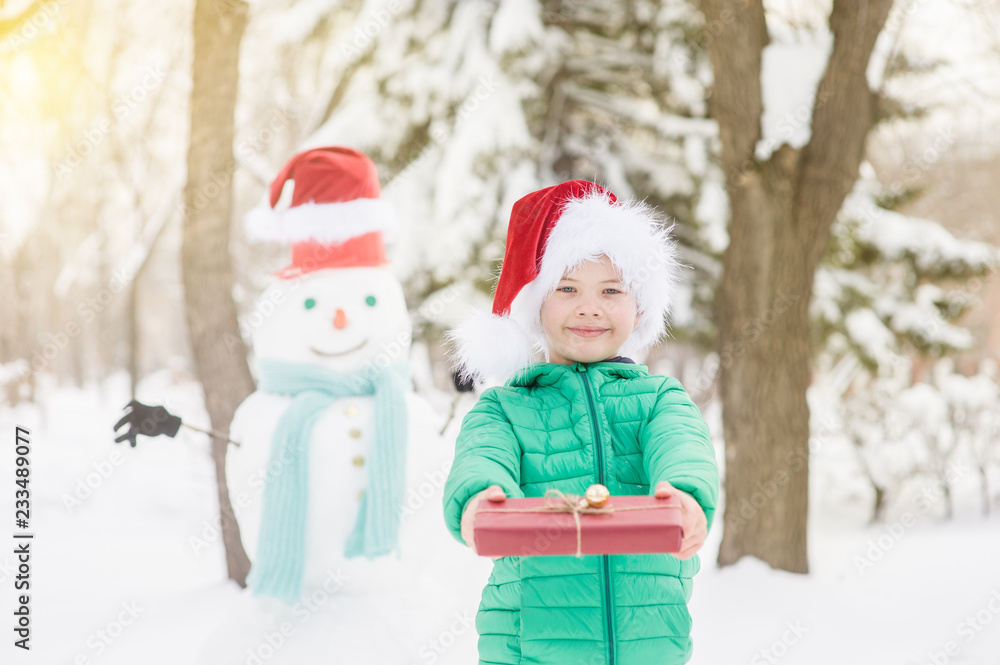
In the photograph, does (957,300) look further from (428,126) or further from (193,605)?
(193,605)

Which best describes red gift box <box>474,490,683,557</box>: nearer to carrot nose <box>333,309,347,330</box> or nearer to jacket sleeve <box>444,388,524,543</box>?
jacket sleeve <box>444,388,524,543</box>

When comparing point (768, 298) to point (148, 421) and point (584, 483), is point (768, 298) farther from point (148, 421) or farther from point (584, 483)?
point (148, 421)

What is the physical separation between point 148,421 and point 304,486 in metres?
0.69

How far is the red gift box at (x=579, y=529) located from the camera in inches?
54.1

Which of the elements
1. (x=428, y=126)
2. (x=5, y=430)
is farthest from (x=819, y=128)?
(x=5, y=430)

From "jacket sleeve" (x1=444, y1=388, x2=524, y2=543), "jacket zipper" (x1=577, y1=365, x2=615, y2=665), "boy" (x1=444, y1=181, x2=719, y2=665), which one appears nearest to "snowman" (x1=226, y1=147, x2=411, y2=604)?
"boy" (x1=444, y1=181, x2=719, y2=665)

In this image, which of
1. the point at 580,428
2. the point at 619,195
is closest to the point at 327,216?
the point at 580,428

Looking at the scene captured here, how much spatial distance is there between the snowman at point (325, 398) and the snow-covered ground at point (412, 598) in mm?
207

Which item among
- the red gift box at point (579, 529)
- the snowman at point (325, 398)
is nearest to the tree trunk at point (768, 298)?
the snowman at point (325, 398)

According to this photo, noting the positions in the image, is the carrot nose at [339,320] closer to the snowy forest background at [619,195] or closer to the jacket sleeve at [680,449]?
the snowy forest background at [619,195]

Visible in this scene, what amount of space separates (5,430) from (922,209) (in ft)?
60.5

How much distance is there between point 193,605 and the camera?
4.28m

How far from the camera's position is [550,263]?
1.89m

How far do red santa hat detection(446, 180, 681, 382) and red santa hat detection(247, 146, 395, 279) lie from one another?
1.40 m
